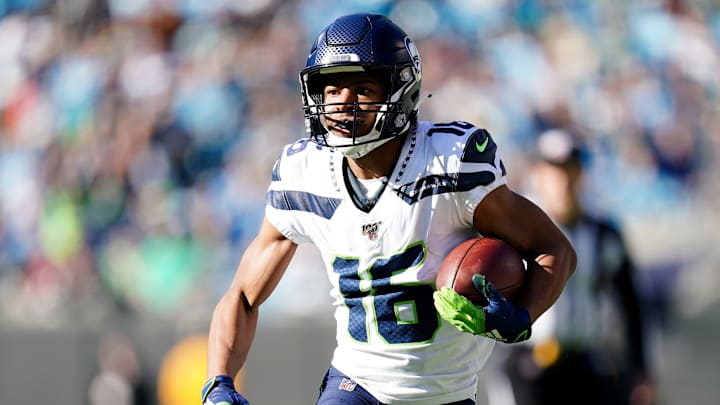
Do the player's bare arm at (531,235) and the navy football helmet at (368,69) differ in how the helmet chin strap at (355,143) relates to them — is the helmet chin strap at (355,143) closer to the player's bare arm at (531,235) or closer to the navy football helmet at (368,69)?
the navy football helmet at (368,69)

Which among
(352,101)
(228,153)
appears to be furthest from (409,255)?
(228,153)

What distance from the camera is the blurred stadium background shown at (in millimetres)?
5852

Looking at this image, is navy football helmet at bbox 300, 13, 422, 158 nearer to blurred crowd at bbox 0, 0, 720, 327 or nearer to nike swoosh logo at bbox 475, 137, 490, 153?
nike swoosh logo at bbox 475, 137, 490, 153

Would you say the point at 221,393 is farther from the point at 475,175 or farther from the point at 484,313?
the point at 475,175

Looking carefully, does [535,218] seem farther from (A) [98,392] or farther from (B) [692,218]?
(A) [98,392]

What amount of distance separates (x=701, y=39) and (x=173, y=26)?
361 cm

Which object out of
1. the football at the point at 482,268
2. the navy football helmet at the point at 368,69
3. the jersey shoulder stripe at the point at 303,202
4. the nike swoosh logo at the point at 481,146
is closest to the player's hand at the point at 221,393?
the jersey shoulder stripe at the point at 303,202

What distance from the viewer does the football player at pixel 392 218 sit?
310cm

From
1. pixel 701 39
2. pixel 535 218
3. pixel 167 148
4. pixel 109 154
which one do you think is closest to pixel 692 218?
pixel 701 39

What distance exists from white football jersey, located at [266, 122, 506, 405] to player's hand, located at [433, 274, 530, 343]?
0.97 ft

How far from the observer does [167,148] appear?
7.11m

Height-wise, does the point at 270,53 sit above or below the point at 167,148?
above

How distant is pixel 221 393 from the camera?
3.10 meters

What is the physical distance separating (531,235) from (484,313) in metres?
0.42
